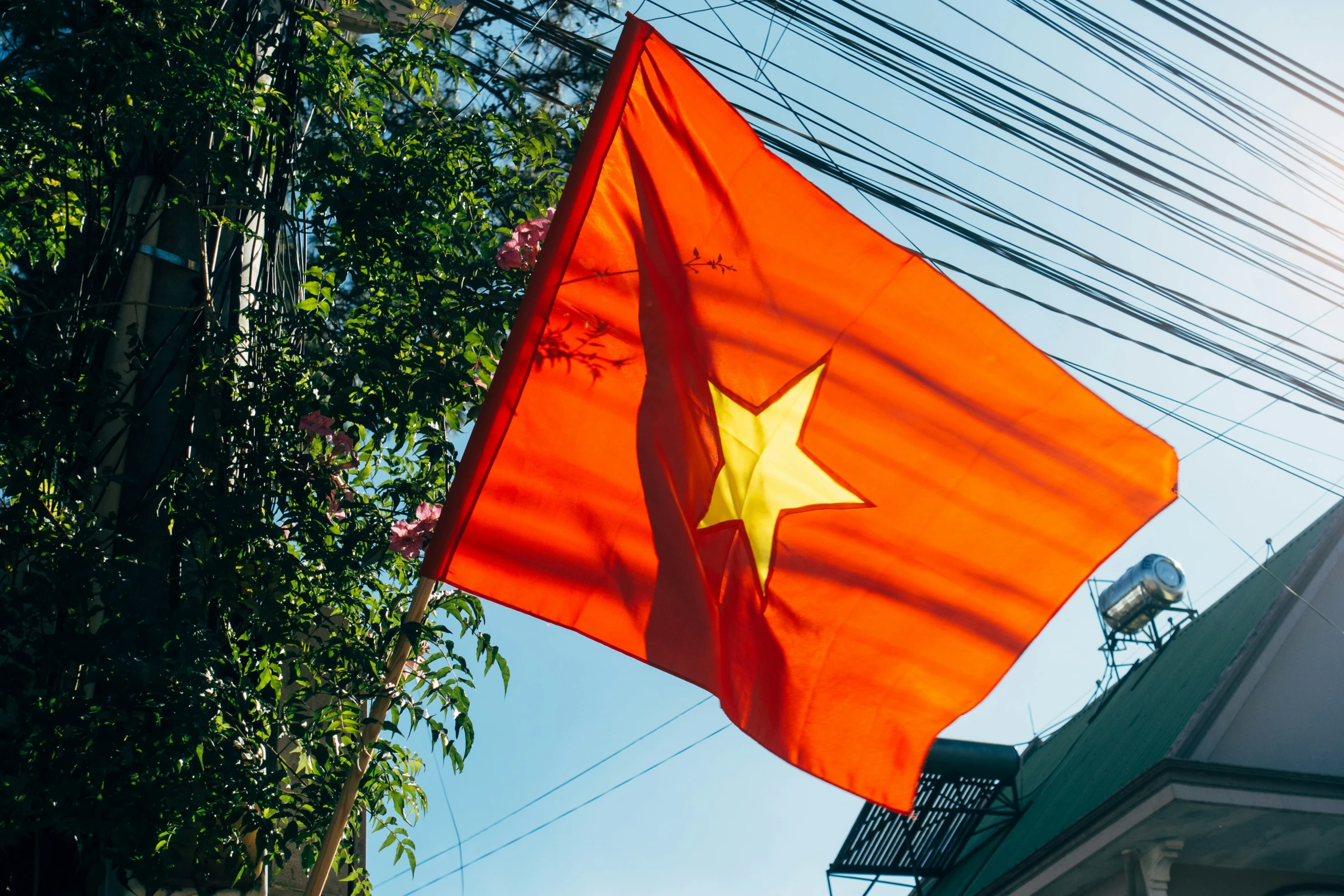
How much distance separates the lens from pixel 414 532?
4.91 meters

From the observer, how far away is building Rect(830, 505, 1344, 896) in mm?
8398

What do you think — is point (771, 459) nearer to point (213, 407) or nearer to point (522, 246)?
point (522, 246)

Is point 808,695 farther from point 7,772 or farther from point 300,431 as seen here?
point 7,772

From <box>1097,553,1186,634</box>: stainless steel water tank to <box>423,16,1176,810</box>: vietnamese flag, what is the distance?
9559mm

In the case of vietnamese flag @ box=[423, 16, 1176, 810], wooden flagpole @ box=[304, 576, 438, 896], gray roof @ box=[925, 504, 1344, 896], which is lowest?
wooden flagpole @ box=[304, 576, 438, 896]

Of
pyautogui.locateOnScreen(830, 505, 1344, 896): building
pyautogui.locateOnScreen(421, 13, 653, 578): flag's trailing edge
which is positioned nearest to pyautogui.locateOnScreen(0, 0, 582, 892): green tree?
pyautogui.locateOnScreen(421, 13, 653, 578): flag's trailing edge

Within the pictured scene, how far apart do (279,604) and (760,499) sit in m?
1.84

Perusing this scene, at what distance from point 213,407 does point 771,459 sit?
2225 mm

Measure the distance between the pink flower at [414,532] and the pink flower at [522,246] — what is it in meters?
1.09

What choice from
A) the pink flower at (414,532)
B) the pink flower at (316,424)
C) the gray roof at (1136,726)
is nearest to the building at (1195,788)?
the gray roof at (1136,726)

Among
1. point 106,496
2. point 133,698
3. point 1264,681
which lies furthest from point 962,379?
point 1264,681

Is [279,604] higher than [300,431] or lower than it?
lower

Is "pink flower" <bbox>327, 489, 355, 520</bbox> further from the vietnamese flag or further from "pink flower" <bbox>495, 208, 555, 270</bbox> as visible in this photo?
the vietnamese flag

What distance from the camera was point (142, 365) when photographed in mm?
4457
